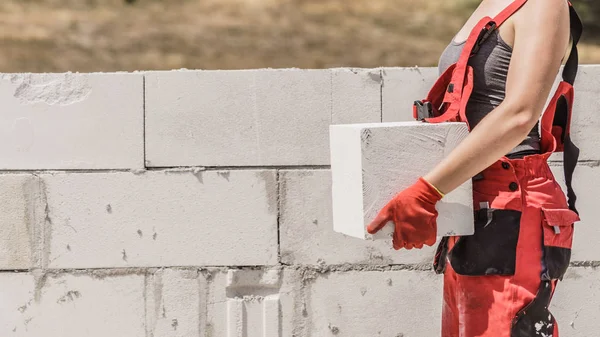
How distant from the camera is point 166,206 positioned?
12.0ft

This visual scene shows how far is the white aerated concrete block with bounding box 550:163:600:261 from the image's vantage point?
3670 millimetres

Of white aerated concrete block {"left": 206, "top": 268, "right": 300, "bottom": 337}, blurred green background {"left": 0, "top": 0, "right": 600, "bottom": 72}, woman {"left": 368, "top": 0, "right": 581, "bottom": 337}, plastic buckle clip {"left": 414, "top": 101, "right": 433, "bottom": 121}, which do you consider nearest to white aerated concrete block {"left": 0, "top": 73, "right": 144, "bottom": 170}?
white aerated concrete block {"left": 206, "top": 268, "right": 300, "bottom": 337}

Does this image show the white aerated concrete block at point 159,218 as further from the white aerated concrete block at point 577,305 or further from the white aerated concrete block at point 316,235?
the white aerated concrete block at point 577,305

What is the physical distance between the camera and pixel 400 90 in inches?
143

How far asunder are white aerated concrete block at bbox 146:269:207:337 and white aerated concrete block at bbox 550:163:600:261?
5.31 ft

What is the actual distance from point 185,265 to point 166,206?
264 millimetres

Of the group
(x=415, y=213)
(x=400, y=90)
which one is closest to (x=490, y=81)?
(x=415, y=213)

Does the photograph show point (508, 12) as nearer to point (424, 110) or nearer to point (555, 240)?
point (424, 110)

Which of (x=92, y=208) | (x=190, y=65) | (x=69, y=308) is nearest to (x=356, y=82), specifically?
(x=92, y=208)

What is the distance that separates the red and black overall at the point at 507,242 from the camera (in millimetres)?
2260

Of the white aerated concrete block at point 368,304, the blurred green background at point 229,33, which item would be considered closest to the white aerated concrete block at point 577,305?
the white aerated concrete block at point 368,304

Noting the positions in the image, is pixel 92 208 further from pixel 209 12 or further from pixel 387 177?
pixel 209 12

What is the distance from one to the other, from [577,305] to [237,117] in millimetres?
1668

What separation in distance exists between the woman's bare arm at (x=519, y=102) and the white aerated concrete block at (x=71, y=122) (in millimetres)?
1812
